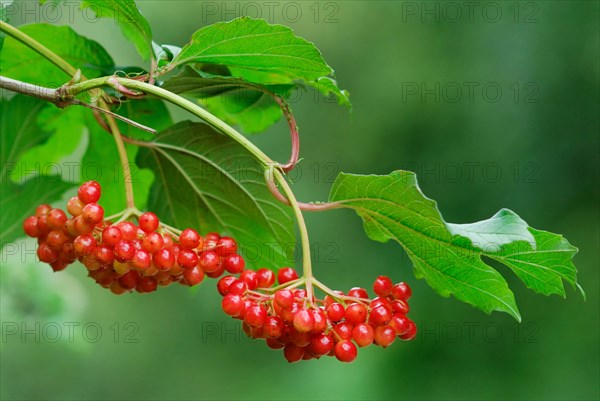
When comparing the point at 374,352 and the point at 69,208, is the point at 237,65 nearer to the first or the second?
the point at 69,208

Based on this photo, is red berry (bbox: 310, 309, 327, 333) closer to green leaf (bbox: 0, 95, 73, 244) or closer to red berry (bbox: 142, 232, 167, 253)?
red berry (bbox: 142, 232, 167, 253)

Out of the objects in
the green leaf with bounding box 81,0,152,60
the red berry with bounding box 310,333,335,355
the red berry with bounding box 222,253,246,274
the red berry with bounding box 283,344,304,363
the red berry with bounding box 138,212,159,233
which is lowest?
the red berry with bounding box 283,344,304,363

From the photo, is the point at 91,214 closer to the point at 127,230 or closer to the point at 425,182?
the point at 127,230


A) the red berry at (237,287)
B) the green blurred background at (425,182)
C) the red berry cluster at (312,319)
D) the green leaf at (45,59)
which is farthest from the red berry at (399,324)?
the green blurred background at (425,182)

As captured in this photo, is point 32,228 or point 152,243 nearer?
point 152,243

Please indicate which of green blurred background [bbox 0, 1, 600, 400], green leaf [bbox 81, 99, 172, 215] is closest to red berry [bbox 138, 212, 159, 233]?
green leaf [bbox 81, 99, 172, 215]

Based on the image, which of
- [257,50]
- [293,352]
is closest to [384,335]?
[293,352]
